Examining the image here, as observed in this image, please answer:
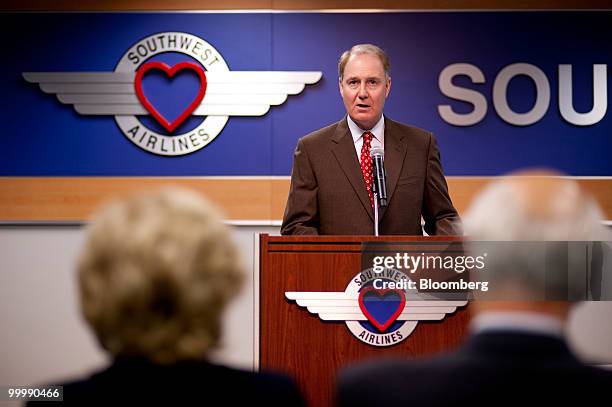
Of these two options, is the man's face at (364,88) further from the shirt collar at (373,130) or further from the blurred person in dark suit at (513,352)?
the blurred person in dark suit at (513,352)

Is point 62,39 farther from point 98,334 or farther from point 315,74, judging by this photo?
point 98,334

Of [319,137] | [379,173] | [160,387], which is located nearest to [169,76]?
[319,137]

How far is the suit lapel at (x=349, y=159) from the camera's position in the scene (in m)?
3.55

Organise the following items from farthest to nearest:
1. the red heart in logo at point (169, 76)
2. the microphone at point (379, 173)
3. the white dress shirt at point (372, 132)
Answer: the red heart in logo at point (169, 76), the white dress shirt at point (372, 132), the microphone at point (379, 173)

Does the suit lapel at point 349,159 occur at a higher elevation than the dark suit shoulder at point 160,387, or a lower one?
higher

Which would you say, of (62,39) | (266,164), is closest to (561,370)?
(266,164)

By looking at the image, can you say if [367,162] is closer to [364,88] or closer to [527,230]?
[364,88]

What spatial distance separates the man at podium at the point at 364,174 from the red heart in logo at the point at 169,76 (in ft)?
5.78

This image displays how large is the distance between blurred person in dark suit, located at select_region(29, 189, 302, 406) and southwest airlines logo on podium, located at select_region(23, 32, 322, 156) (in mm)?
4132

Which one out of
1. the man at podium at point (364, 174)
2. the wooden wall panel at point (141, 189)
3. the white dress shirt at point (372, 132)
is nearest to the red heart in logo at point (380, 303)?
the man at podium at point (364, 174)

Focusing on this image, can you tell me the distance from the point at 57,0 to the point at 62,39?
255 mm

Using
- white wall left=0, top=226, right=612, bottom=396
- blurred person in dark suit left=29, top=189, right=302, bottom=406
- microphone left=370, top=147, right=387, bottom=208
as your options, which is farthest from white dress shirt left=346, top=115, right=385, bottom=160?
blurred person in dark suit left=29, top=189, right=302, bottom=406

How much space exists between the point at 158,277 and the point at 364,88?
2.68 m

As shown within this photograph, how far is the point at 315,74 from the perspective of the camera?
5.44 meters
